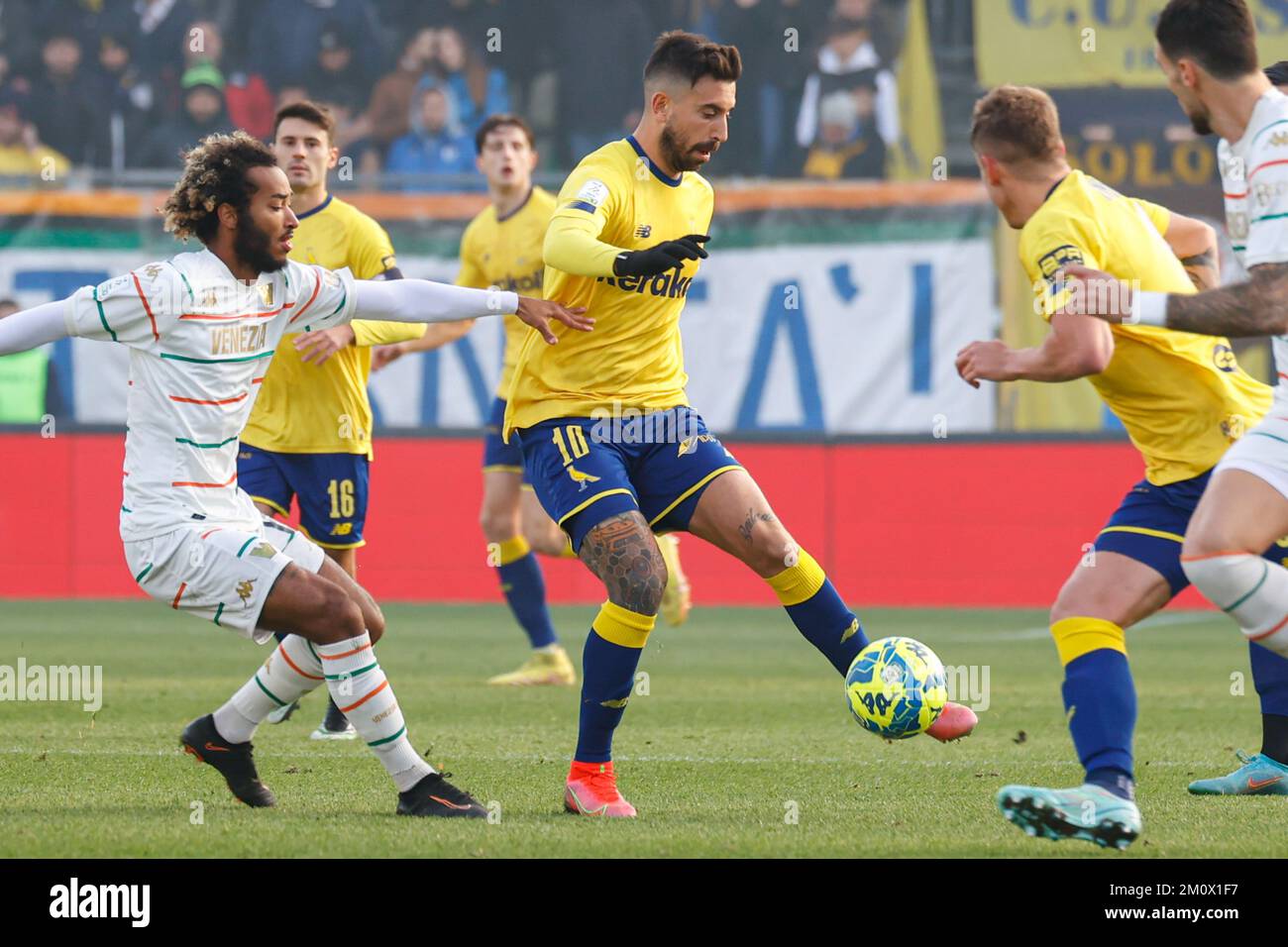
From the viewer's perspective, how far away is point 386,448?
15195 millimetres

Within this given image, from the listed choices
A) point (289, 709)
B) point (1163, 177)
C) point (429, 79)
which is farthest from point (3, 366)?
point (1163, 177)

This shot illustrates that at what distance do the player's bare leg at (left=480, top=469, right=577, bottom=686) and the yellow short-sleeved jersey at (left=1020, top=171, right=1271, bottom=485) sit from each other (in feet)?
16.0

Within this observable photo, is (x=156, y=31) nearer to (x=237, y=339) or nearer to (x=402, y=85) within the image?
(x=402, y=85)

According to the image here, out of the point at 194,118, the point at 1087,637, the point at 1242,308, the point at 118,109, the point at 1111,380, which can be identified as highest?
the point at 118,109

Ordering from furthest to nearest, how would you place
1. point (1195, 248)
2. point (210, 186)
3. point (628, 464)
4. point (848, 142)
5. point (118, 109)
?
1. point (118, 109)
2. point (848, 142)
3. point (628, 464)
4. point (1195, 248)
5. point (210, 186)

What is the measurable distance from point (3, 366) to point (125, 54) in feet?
11.5

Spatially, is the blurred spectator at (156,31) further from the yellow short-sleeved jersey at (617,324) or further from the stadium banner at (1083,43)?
the yellow short-sleeved jersey at (617,324)

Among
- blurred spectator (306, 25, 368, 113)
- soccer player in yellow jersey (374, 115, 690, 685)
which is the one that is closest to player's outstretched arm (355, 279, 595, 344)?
soccer player in yellow jersey (374, 115, 690, 685)

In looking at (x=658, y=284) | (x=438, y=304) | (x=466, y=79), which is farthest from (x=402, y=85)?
(x=438, y=304)

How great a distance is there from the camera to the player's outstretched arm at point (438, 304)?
6.04 meters

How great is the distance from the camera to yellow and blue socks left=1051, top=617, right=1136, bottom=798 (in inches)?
204

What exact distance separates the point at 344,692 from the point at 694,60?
238 centimetres

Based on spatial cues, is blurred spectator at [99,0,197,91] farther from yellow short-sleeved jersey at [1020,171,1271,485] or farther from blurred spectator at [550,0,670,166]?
yellow short-sleeved jersey at [1020,171,1271,485]

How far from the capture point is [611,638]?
605cm
